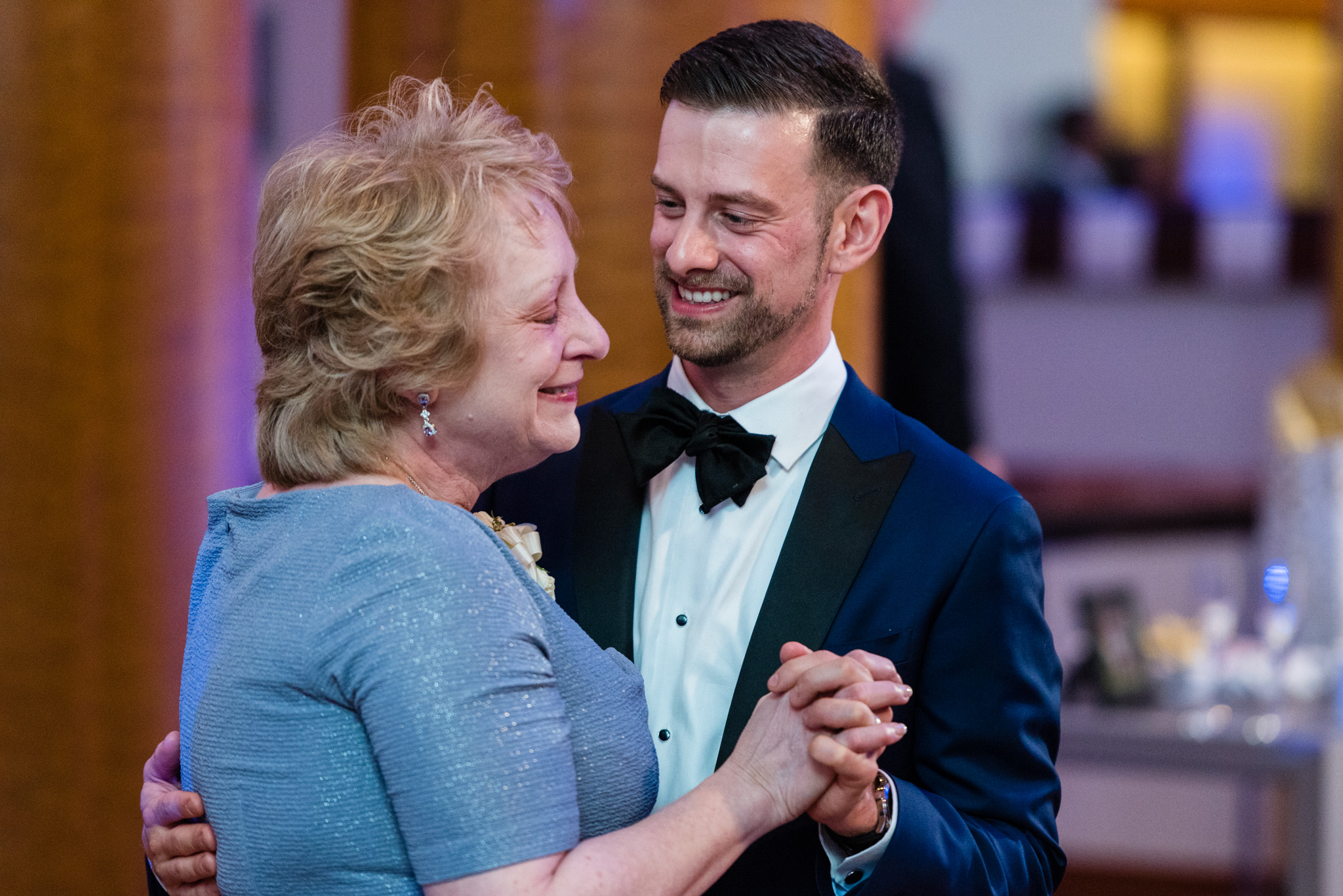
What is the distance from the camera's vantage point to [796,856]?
4.85ft

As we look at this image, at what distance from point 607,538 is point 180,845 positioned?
569 mm

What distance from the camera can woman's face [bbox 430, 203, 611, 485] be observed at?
1.36m

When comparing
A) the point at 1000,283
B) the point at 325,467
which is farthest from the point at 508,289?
the point at 1000,283

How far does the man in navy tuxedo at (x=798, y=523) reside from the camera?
1.46 metres

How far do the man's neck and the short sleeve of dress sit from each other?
521mm

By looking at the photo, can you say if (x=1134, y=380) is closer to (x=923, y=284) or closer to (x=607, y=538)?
(x=923, y=284)

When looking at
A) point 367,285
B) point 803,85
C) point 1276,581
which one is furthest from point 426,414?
point 1276,581

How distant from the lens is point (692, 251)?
5.04ft

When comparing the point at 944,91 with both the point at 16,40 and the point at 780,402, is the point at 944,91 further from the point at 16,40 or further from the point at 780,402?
the point at 780,402

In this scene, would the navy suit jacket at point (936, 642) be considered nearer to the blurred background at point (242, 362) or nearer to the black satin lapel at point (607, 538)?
the black satin lapel at point (607, 538)

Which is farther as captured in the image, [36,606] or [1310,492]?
[1310,492]

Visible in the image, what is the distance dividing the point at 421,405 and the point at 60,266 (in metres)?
1.58

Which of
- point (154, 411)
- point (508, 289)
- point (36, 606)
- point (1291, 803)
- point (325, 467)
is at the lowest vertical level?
point (1291, 803)

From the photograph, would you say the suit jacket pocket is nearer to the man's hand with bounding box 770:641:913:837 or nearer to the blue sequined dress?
the man's hand with bounding box 770:641:913:837
